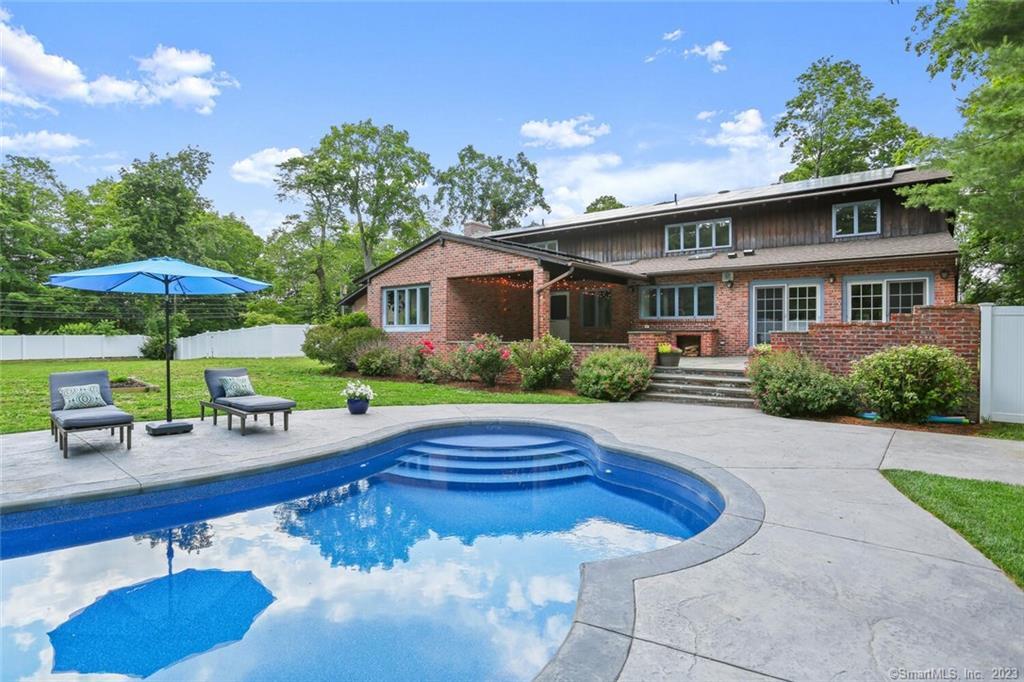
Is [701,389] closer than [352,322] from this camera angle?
Yes

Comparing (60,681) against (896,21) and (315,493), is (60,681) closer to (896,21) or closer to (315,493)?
(315,493)

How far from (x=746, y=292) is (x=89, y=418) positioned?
16712 millimetres

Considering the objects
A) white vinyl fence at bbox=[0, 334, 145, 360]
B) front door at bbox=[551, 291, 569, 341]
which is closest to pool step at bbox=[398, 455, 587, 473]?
front door at bbox=[551, 291, 569, 341]

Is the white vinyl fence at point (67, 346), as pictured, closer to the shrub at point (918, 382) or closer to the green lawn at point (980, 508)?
the shrub at point (918, 382)

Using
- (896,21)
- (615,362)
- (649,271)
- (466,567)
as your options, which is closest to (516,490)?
(466,567)

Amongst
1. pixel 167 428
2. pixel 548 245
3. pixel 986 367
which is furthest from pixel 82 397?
pixel 548 245

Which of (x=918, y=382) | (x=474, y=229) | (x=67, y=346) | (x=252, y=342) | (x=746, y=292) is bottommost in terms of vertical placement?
(x=918, y=382)

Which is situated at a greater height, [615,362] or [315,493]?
[615,362]

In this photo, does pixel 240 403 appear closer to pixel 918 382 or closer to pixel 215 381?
pixel 215 381

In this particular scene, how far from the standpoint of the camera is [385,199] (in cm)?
3666

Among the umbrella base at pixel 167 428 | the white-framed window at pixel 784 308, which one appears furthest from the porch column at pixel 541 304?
the umbrella base at pixel 167 428

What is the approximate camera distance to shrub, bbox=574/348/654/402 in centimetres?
1202

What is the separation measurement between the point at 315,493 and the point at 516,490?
8.28 ft

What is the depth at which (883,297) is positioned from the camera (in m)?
14.3
